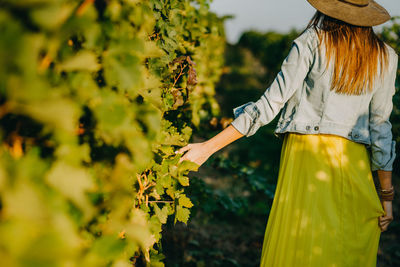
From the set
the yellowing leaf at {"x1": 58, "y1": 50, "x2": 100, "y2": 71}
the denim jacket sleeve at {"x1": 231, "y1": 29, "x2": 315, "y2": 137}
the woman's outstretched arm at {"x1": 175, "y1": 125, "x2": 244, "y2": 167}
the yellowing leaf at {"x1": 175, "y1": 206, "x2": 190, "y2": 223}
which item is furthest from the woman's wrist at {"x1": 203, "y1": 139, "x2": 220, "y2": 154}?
the yellowing leaf at {"x1": 58, "y1": 50, "x2": 100, "y2": 71}

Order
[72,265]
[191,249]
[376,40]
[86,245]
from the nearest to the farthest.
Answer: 1. [72,265]
2. [86,245]
3. [376,40]
4. [191,249]

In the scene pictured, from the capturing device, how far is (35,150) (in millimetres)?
763

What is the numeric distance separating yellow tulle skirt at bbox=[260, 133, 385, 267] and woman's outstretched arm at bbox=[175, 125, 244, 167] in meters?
0.39

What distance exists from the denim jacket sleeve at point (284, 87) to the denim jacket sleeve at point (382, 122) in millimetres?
486

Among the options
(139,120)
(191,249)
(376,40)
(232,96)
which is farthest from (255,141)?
(139,120)

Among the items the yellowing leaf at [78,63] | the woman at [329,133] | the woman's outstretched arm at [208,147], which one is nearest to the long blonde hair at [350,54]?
the woman at [329,133]

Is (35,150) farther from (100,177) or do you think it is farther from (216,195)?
(216,195)

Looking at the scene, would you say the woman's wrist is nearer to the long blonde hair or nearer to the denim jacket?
the denim jacket

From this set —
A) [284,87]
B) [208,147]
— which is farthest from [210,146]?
[284,87]

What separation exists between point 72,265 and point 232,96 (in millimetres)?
9821

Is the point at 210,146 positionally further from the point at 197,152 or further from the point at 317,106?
the point at 317,106

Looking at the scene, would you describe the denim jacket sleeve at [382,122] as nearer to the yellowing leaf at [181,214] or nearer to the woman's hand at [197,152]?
the woman's hand at [197,152]

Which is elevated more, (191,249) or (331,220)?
(331,220)

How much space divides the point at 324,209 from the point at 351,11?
107 centimetres
